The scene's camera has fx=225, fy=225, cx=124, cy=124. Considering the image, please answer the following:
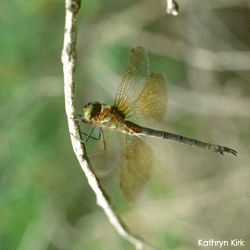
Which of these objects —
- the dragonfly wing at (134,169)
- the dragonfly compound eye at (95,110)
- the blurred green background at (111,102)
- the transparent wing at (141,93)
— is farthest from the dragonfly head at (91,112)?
the blurred green background at (111,102)

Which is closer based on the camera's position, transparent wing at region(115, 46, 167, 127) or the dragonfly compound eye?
the dragonfly compound eye

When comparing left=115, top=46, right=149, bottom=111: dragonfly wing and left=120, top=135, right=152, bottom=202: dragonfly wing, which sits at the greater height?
left=115, top=46, right=149, bottom=111: dragonfly wing

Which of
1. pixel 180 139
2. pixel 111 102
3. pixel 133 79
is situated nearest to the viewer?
pixel 133 79

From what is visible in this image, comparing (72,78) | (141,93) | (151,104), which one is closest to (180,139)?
(151,104)

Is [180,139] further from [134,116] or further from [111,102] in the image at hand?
[111,102]

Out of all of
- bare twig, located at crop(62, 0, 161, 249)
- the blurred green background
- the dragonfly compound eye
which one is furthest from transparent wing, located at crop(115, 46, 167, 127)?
the blurred green background

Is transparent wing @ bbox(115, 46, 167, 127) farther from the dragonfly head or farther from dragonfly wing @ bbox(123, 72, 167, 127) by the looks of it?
the dragonfly head

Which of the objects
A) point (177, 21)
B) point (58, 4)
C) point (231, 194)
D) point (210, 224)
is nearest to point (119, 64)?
point (58, 4)
